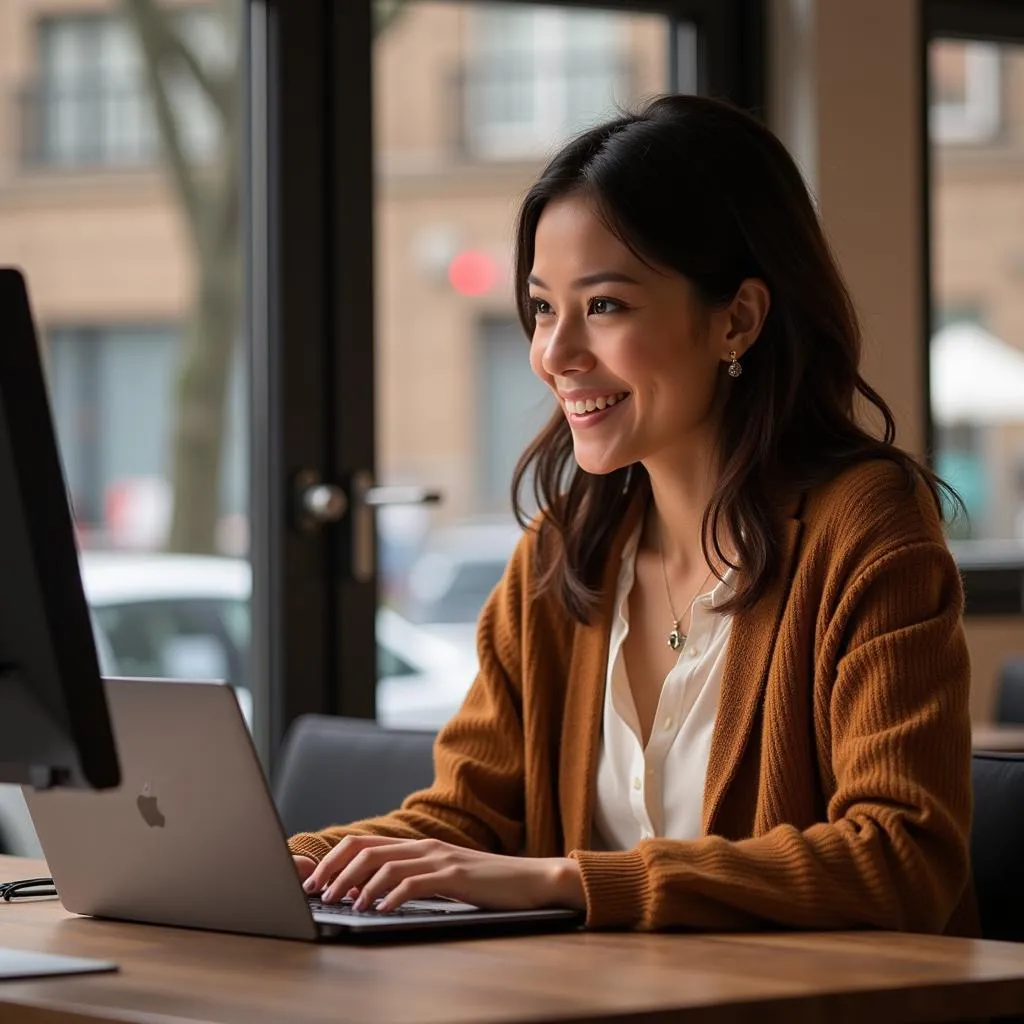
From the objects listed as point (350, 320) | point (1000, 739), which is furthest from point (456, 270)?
point (1000, 739)

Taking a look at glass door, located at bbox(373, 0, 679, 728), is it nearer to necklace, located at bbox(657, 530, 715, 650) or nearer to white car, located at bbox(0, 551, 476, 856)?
white car, located at bbox(0, 551, 476, 856)

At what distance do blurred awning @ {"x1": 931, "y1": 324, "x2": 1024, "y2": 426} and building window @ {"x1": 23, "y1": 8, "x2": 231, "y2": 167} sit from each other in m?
1.68

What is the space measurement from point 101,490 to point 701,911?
203 cm

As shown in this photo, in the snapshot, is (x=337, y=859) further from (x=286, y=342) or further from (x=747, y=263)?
(x=286, y=342)

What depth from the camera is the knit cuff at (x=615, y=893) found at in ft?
4.83

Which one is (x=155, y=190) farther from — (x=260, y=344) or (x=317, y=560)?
(x=317, y=560)

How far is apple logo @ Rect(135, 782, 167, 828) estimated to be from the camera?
4.84ft

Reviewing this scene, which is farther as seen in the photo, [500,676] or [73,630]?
[500,676]

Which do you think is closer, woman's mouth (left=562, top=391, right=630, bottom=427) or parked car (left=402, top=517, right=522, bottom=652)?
woman's mouth (left=562, top=391, right=630, bottom=427)

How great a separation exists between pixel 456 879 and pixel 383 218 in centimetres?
212

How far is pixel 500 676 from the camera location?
2.04 meters

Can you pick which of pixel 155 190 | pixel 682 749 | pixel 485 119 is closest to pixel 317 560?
pixel 155 190

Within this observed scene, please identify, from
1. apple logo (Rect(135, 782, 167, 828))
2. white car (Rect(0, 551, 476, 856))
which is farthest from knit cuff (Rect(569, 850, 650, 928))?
white car (Rect(0, 551, 476, 856))

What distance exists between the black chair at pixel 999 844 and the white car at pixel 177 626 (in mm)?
1575
